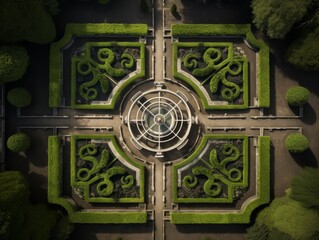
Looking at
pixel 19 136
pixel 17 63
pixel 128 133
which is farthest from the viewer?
pixel 128 133

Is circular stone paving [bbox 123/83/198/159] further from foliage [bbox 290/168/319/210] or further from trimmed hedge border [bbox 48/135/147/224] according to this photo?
foliage [bbox 290/168/319/210]

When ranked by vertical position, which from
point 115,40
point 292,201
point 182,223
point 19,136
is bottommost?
point 182,223

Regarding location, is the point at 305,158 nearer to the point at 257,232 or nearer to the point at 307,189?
the point at 307,189

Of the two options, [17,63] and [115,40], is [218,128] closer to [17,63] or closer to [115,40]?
[115,40]

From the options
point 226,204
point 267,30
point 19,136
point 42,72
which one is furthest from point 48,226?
point 267,30

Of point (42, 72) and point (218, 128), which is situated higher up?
point (42, 72)

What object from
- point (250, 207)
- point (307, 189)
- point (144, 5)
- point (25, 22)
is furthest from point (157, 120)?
point (307, 189)

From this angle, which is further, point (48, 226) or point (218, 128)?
point (218, 128)
